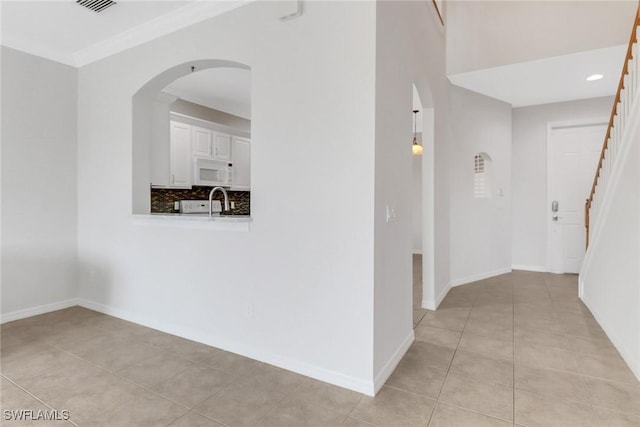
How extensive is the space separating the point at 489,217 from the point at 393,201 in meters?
3.50

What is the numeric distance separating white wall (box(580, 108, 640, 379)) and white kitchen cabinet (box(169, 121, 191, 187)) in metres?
4.98

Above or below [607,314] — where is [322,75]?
above

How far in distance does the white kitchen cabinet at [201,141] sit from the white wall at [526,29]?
12.0ft

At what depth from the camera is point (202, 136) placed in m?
5.23

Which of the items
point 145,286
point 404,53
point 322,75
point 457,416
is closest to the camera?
point 457,416

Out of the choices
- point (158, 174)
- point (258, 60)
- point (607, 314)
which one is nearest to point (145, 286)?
point (158, 174)

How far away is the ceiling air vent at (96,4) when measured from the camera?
2727 mm

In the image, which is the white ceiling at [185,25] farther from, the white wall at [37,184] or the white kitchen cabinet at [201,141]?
the white kitchen cabinet at [201,141]

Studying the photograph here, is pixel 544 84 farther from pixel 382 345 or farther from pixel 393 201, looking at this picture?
pixel 382 345

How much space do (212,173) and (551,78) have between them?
5072 mm

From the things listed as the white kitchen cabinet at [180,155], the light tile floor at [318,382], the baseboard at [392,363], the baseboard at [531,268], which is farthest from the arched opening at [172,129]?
the baseboard at [531,268]

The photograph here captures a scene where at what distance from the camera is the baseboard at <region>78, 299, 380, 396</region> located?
210 centimetres

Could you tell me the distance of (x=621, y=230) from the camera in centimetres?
275

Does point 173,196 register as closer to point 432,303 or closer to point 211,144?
point 211,144
